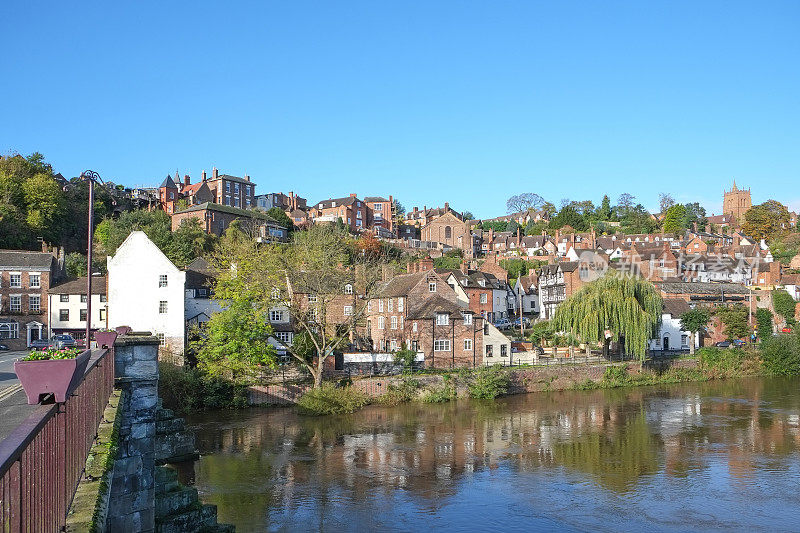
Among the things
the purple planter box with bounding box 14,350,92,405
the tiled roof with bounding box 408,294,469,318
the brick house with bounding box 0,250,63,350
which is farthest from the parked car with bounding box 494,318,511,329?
the purple planter box with bounding box 14,350,92,405

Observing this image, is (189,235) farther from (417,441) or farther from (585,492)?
(585,492)

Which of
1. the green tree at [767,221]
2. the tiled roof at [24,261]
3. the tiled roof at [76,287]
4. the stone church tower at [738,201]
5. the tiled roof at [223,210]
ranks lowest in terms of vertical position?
the tiled roof at [76,287]

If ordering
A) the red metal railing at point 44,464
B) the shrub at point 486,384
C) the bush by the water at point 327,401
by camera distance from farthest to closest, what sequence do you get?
the shrub at point 486,384 → the bush by the water at point 327,401 → the red metal railing at point 44,464

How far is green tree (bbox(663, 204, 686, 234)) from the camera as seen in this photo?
382 ft

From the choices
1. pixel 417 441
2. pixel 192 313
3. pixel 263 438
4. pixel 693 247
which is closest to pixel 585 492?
pixel 417 441

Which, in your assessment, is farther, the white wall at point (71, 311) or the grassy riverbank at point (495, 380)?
the white wall at point (71, 311)

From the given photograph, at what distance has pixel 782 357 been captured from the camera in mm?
52312

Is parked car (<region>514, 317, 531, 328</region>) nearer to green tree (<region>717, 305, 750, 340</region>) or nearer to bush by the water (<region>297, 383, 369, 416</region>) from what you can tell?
green tree (<region>717, 305, 750, 340</region>)

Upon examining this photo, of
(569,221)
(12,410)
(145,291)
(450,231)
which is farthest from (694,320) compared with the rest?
(569,221)

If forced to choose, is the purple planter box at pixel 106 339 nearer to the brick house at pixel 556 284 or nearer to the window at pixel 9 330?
the window at pixel 9 330

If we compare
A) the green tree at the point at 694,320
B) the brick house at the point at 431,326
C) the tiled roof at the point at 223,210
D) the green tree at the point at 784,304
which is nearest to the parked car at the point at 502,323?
the green tree at the point at 694,320

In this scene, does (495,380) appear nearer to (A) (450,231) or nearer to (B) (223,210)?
(B) (223,210)

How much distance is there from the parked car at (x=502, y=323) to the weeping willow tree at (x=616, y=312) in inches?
726

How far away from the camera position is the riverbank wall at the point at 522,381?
38.6m
